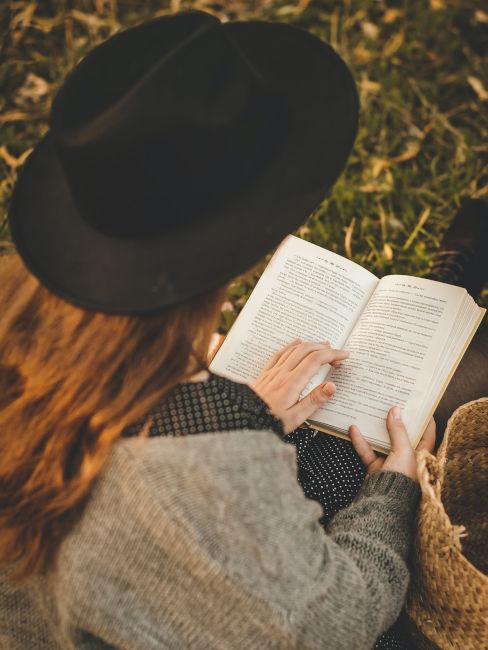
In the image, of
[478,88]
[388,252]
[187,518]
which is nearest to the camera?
[187,518]

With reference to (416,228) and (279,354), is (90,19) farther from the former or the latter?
(279,354)

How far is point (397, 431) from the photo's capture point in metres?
1.47

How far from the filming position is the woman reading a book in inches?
36.9

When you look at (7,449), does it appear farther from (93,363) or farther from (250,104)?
(250,104)

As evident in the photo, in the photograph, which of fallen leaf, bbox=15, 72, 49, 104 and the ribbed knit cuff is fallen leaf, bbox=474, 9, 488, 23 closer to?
fallen leaf, bbox=15, 72, 49, 104

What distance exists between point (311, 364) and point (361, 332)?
0.21 meters

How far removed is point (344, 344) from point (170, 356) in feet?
2.48

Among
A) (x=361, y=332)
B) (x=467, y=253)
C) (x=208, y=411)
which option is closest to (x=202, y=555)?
(x=208, y=411)

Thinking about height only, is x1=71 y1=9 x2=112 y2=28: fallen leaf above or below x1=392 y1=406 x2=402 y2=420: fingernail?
above

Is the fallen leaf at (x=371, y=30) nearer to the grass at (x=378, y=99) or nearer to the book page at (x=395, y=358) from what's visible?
the grass at (x=378, y=99)

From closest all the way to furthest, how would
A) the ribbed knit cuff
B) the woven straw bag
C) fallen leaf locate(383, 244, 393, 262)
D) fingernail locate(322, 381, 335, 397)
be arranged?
the woven straw bag, the ribbed knit cuff, fingernail locate(322, 381, 335, 397), fallen leaf locate(383, 244, 393, 262)

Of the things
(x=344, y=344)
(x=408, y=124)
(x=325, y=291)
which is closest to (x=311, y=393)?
(x=344, y=344)

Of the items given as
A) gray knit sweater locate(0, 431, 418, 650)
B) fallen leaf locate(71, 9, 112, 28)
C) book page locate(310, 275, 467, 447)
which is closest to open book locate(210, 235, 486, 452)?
book page locate(310, 275, 467, 447)

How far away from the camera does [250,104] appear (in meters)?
1.02
